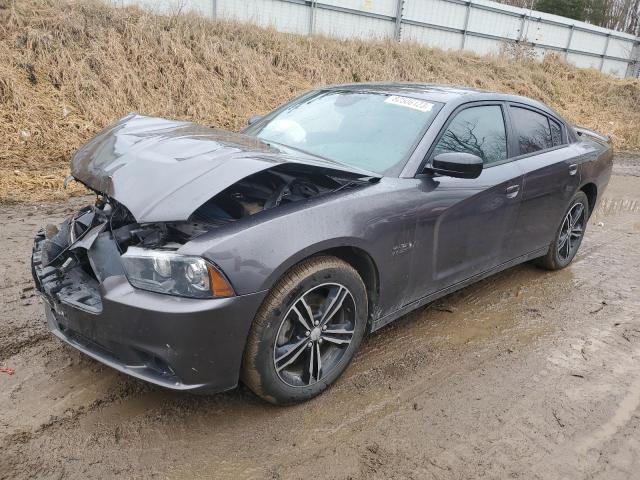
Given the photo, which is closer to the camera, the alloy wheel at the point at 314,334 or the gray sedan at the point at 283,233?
the gray sedan at the point at 283,233

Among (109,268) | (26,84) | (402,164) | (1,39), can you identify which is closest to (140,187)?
(109,268)

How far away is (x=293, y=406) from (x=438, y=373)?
942 mm

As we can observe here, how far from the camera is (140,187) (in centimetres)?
254

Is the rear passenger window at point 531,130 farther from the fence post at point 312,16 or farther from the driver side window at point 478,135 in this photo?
the fence post at point 312,16

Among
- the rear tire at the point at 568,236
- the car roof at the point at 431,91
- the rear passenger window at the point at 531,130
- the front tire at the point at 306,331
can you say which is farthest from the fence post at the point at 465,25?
the front tire at the point at 306,331

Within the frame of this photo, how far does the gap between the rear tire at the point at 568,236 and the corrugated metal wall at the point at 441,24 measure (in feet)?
31.7

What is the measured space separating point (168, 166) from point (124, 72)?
7915 millimetres

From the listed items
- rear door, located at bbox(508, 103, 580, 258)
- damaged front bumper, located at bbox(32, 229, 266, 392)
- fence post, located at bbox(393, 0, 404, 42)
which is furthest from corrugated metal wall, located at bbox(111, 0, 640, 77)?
damaged front bumper, located at bbox(32, 229, 266, 392)

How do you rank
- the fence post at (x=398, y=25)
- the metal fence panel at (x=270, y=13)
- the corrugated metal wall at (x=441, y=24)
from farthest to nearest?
the fence post at (x=398, y=25)
the corrugated metal wall at (x=441, y=24)
the metal fence panel at (x=270, y=13)

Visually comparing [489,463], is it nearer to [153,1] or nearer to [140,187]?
[140,187]

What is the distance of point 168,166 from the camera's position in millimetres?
2654

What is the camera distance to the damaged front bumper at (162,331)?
7.43 feet

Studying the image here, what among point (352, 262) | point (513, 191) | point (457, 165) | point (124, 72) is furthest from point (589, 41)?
point (352, 262)

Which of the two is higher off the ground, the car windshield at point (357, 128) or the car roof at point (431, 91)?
the car roof at point (431, 91)
